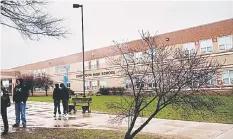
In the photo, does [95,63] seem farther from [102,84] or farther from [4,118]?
[4,118]

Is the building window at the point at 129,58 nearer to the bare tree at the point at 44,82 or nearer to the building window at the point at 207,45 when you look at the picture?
the building window at the point at 207,45

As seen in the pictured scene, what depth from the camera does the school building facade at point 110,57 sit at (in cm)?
3014

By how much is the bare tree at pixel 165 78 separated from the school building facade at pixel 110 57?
0.65 metres

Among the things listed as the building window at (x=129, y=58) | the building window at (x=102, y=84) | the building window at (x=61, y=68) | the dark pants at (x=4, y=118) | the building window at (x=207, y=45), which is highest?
the building window at (x=207, y=45)

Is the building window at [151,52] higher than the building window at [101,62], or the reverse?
the building window at [101,62]

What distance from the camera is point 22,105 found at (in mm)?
10320

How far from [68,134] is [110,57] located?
2281cm

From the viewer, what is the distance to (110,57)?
3120 centimetres

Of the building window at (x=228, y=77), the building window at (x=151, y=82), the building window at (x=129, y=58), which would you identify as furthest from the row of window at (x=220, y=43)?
the building window at (x=151, y=82)

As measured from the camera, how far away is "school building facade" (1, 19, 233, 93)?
98.9 feet

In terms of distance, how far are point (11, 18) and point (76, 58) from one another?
4316cm

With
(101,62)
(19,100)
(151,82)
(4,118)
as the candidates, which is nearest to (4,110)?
(4,118)

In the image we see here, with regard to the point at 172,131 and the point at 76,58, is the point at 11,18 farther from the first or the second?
the point at 76,58

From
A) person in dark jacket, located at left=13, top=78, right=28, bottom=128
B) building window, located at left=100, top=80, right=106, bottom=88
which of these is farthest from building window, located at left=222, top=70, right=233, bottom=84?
person in dark jacket, located at left=13, top=78, right=28, bottom=128
